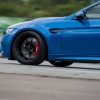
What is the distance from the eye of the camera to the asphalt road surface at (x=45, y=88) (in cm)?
671

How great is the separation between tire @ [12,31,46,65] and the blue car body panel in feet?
0.35

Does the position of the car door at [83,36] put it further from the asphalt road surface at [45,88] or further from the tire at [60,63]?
the asphalt road surface at [45,88]

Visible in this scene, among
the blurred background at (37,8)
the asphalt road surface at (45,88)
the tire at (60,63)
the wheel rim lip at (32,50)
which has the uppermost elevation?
the blurred background at (37,8)

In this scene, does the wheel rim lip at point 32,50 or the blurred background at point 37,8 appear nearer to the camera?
the wheel rim lip at point 32,50

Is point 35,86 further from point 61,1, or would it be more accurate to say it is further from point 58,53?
point 61,1

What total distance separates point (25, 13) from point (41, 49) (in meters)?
30.3

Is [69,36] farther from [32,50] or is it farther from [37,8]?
[37,8]

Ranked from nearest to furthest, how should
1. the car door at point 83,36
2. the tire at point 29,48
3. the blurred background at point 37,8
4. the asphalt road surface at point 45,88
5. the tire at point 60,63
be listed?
the asphalt road surface at point 45,88 < the car door at point 83,36 < the tire at point 29,48 < the tire at point 60,63 < the blurred background at point 37,8

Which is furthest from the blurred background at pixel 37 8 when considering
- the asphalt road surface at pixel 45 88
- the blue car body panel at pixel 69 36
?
the asphalt road surface at pixel 45 88

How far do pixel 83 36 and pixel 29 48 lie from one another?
1148 millimetres

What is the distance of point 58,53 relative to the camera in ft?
34.2

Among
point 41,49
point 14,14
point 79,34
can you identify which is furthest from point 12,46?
point 14,14

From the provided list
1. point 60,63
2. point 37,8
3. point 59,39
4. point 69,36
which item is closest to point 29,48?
point 59,39

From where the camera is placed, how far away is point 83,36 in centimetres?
1007
